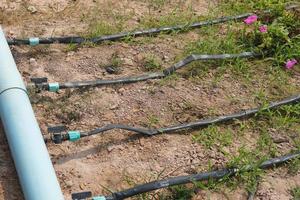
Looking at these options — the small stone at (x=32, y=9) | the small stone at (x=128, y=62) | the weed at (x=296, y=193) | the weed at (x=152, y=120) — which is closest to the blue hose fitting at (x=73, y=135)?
the weed at (x=152, y=120)

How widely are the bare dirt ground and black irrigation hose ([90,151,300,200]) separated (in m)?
0.09

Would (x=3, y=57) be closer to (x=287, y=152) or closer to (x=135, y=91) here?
(x=135, y=91)

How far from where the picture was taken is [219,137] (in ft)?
12.5

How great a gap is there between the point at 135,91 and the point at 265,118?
3.65ft

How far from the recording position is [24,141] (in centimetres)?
322

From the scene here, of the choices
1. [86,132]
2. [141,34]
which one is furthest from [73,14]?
[86,132]

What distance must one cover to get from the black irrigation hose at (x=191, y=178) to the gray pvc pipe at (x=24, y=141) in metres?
0.42

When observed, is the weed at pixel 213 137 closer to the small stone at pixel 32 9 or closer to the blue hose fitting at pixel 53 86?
the blue hose fitting at pixel 53 86

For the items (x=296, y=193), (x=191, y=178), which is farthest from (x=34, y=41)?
(x=296, y=193)

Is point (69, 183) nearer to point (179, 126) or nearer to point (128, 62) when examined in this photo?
point (179, 126)

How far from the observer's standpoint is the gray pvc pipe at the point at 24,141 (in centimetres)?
302

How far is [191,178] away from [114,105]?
3.09 feet

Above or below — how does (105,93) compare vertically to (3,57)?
below

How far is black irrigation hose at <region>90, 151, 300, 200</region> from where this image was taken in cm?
319
